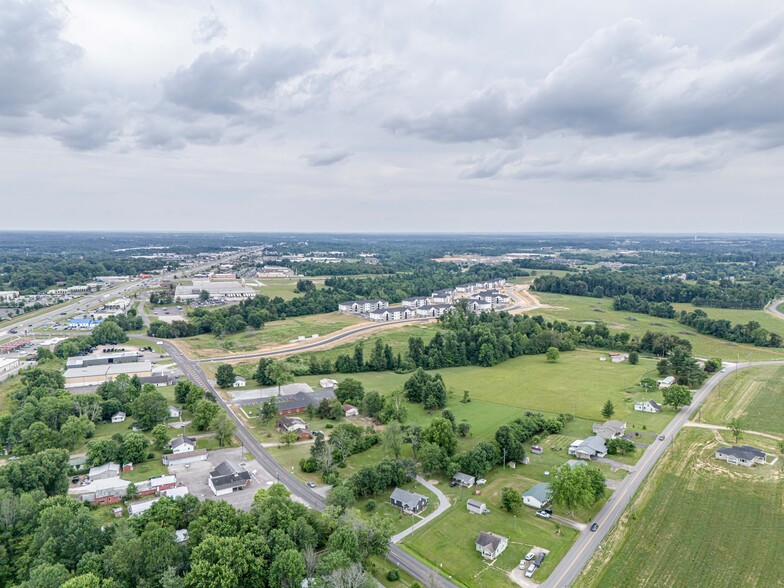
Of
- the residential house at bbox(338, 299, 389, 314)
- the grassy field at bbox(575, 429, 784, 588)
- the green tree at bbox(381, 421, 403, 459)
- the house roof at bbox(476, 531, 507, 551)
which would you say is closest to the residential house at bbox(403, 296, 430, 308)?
the residential house at bbox(338, 299, 389, 314)

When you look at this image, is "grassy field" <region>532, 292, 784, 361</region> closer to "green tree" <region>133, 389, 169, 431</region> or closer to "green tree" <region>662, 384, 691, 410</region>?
"green tree" <region>662, 384, 691, 410</region>

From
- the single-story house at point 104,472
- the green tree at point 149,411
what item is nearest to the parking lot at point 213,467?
the single-story house at point 104,472

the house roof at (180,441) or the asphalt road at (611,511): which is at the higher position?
the house roof at (180,441)

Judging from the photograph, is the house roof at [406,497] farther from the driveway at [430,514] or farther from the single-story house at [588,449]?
the single-story house at [588,449]

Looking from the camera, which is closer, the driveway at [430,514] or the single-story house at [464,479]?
the driveway at [430,514]

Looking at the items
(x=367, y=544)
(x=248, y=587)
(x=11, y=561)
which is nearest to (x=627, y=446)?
(x=367, y=544)

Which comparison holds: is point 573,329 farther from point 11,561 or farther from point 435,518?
point 11,561
